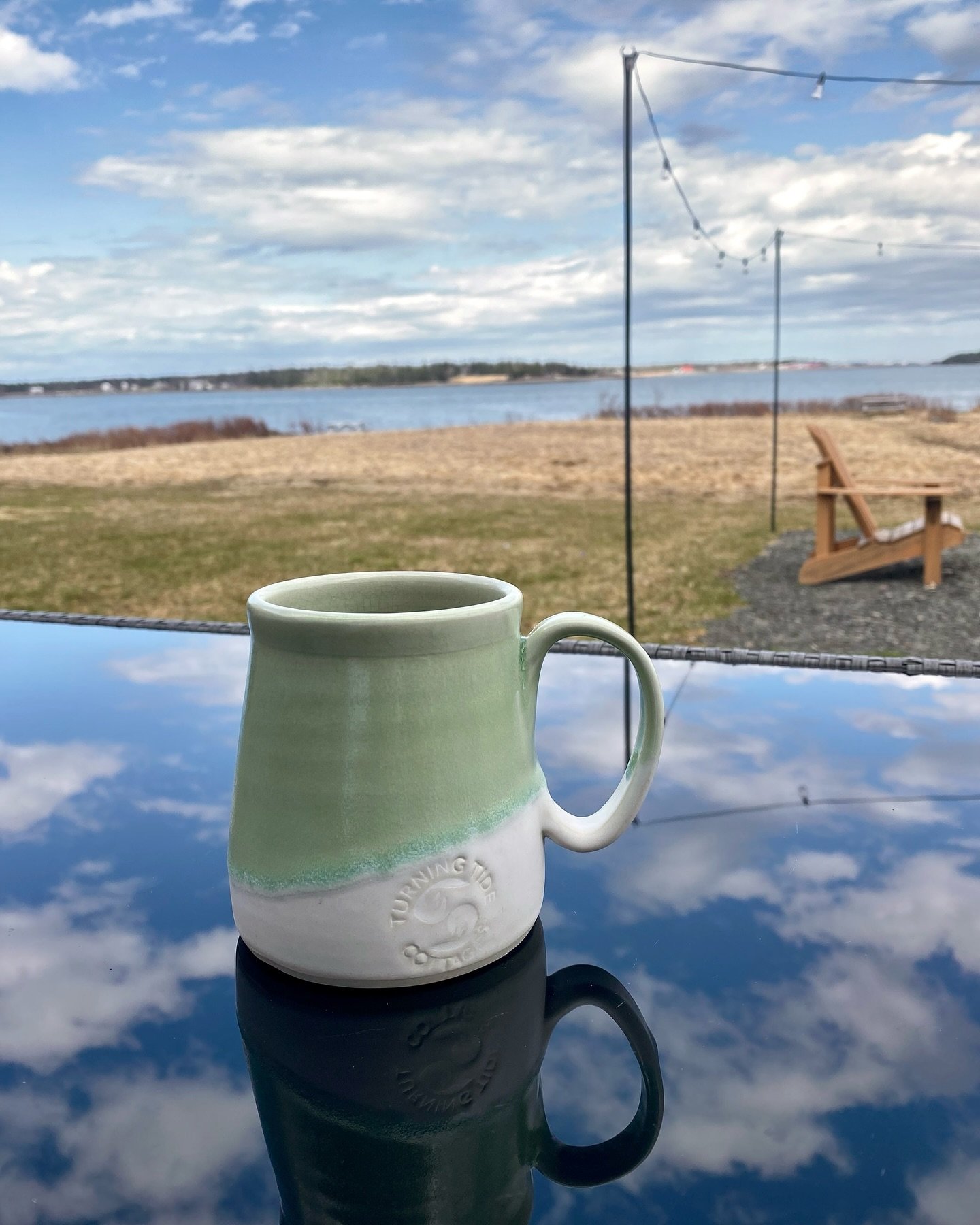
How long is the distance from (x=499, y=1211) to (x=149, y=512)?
9224 millimetres

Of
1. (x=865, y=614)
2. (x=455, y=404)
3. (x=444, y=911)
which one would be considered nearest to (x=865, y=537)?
(x=865, y=614)

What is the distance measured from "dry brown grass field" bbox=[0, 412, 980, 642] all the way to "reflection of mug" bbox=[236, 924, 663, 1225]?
152 inches

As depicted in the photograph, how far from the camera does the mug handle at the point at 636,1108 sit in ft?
1.38

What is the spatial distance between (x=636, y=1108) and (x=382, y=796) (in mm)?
182

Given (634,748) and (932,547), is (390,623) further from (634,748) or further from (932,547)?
(932,547)

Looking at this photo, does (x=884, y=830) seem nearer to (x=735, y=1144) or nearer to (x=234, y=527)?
(x=735, y=1144)

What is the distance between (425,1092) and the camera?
0.46 meters

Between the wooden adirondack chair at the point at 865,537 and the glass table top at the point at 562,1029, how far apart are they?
4.37 metres

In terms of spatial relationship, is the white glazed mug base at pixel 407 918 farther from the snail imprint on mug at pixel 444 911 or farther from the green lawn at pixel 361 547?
the green lawn at pixel 361 547

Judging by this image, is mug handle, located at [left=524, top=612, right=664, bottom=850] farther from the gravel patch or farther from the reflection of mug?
the gravel patch

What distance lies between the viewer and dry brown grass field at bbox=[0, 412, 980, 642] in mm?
5562

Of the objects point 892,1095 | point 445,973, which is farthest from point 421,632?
point 892,1095

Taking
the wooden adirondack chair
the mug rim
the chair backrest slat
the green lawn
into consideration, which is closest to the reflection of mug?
the mug rim

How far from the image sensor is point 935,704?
3.40 ft
